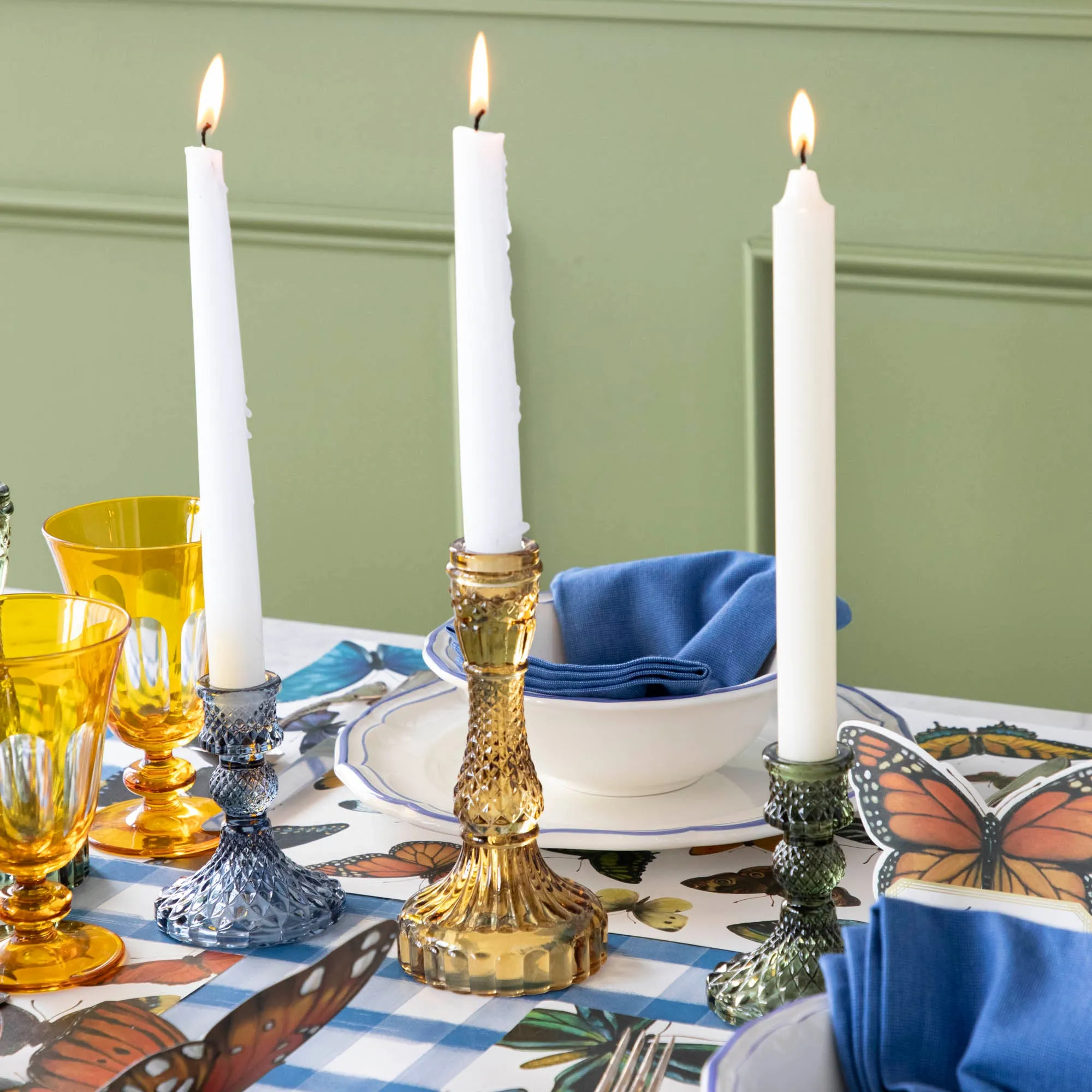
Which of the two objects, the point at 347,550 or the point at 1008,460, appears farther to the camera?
the point at 347,550

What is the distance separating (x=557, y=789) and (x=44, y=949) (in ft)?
0.86

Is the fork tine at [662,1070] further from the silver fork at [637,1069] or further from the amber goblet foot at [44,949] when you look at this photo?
the amber goblet foot at [44,949]

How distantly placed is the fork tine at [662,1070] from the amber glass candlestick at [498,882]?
0.06 metres

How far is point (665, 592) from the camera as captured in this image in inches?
32.2

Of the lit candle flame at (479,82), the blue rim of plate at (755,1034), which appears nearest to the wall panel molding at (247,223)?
the lit candle flame at (479,82)

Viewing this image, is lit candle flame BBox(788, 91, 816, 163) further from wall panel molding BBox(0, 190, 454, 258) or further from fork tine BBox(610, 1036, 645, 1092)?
wall panel molding BBox(0, 190, 454, 258)

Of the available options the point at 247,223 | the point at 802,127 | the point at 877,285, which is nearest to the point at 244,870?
the point at 802,127

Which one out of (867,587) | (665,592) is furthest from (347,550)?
(665,592)

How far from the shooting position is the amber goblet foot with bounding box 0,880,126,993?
590mm

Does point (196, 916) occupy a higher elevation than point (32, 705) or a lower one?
lower

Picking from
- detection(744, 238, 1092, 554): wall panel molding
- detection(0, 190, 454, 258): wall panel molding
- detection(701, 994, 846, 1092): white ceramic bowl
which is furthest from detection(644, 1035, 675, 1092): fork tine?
detection(0, 190, 454, 258): wall panel molding

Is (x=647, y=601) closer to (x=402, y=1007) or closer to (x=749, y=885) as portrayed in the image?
(x=749, y=885)

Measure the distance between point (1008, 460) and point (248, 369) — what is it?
1.12 m

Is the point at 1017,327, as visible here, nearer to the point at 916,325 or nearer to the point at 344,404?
the point at 916,325
